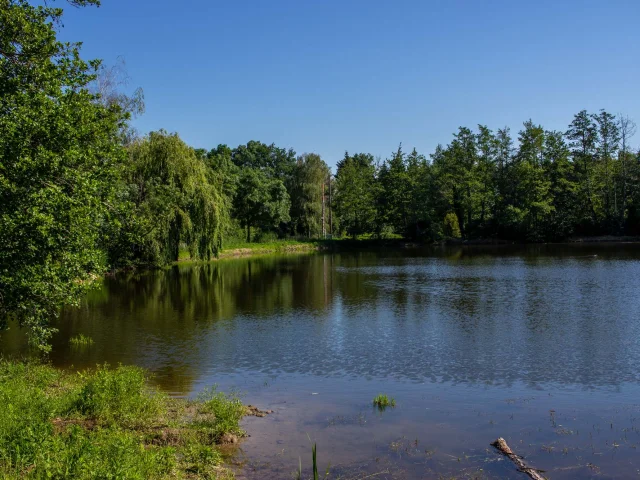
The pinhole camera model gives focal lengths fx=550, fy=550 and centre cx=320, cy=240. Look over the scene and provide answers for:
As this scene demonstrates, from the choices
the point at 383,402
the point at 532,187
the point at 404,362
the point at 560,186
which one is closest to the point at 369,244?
the point at 532,187

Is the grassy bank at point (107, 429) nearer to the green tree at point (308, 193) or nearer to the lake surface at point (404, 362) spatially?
the lake surface at point (404, 362)

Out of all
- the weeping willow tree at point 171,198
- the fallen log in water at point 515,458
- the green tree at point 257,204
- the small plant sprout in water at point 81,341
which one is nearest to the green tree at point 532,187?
the green tree at point 257,204

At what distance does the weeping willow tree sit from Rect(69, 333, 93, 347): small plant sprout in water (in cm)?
1288

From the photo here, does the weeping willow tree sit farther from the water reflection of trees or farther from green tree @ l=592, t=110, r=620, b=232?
→ green tree @ l=592, t=110, r=620, b=232

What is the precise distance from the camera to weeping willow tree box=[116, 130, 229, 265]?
31250 mm

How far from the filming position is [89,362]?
14.5 metres

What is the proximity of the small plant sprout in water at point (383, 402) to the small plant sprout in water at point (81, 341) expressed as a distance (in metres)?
9.79

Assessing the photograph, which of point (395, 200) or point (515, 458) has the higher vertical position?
point (395, 200)

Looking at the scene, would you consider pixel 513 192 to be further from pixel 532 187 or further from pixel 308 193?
pixel 308 193

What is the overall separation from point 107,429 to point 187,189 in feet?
89.2

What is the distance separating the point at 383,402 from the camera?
1082cm

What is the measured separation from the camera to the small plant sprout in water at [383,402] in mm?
10703

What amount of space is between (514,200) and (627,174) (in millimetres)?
12979

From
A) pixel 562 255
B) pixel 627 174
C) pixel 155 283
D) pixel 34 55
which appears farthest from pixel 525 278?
pixel 627 174
